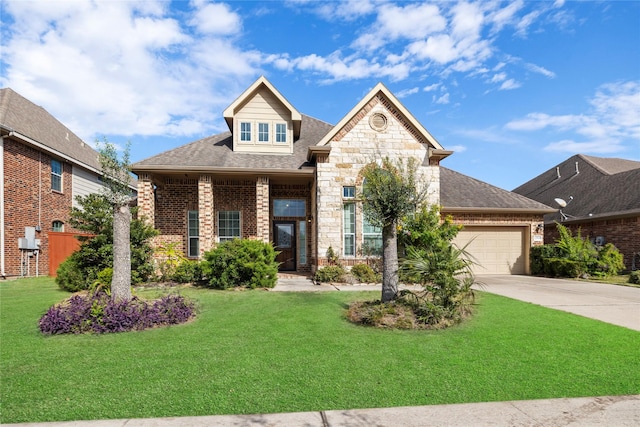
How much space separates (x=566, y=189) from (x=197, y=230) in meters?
22.6

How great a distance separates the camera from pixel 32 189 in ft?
47.6

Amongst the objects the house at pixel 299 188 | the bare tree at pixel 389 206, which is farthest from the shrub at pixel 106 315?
the house at pixel 299 188

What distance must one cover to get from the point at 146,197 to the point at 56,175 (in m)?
6.51

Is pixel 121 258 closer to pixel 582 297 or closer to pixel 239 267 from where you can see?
pixel 239 267

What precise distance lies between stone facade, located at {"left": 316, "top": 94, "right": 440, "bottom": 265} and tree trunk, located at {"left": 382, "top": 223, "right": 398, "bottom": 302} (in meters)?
5.43

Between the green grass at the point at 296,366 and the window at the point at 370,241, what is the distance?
6.43 metres

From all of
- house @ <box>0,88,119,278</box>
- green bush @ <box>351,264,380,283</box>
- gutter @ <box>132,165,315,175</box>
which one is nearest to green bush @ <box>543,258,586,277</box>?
green bush @ <box>351,264,380,283</box>

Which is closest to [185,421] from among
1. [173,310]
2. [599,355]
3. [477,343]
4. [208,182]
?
[173,310]

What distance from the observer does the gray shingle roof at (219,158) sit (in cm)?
1329

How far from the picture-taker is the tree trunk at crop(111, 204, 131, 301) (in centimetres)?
666

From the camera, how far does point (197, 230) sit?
15.0m

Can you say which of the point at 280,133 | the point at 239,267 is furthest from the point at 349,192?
the point at 239,267

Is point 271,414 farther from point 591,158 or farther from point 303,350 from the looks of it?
point 591,158

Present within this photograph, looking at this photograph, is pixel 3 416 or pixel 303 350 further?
pixel 303 350
